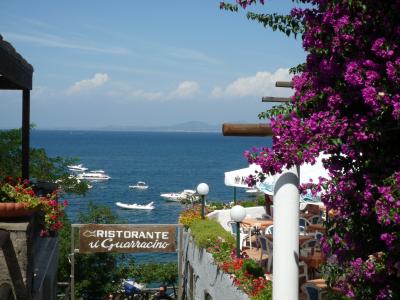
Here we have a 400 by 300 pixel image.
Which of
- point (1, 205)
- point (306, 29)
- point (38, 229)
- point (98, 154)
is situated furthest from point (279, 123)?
point (98, 154)

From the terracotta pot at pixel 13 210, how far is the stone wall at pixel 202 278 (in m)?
3.68

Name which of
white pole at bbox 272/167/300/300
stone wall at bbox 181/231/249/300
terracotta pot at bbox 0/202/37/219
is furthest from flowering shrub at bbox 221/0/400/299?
stone wall at bbox 181/231/249/300

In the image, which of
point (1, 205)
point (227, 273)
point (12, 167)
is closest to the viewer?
point (1, 205)

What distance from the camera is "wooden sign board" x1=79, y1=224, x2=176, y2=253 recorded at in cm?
1439

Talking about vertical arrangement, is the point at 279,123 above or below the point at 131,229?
above

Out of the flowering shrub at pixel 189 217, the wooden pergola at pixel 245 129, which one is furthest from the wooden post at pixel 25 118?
the flowering shrub at pixel 189 217

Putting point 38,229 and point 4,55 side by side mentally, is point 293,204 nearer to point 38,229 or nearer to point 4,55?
point 4,55

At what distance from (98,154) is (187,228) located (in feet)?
502

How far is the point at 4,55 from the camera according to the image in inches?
264

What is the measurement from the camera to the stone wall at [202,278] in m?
10.2

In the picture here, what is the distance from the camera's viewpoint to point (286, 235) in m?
5.99

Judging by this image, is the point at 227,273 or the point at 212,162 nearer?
the point at 227,273

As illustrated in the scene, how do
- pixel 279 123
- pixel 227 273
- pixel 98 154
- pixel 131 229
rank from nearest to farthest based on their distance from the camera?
pixel 279 123 < pixel 227 273 < pixel 131 229 < pixel 98 154

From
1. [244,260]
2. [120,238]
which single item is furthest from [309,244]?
[120,238]
